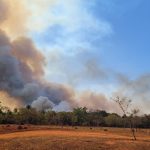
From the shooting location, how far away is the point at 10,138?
55094 mm

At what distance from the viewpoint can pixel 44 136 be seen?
5719cm

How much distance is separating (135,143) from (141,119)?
7903 cm

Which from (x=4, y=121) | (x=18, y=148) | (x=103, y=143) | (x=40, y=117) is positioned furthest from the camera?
(x=40, y=117)

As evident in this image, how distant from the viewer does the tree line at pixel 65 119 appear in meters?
115

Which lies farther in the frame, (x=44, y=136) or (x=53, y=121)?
(x=53, y=121)

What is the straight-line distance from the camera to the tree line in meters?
115

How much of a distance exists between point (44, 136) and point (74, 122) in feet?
233

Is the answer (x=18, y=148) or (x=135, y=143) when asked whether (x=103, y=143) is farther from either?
(x=18, y=148)

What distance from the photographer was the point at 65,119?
128875 mm

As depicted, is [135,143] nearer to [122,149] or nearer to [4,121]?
[122,149]

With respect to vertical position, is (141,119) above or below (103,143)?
above

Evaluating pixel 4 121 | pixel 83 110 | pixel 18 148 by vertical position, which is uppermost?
pixel 83 110

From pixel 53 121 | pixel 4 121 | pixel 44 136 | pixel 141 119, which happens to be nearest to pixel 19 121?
pixel 4 121

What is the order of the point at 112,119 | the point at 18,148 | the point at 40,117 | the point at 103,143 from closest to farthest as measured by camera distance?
the point at 18,148
the point at 103,143
the point at 40,117
the point at 112,119
